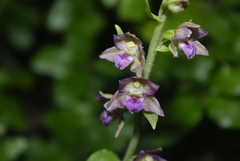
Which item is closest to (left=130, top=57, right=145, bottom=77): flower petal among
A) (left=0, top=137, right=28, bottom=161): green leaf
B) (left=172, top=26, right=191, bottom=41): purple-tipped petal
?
(left=172, top=26, right=191, bottom=41): purple-tipped petal

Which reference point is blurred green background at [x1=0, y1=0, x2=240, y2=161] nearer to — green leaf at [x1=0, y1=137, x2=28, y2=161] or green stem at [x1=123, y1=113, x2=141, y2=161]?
green leaf at [x1=0, y1=137, x2=28, y2=161]

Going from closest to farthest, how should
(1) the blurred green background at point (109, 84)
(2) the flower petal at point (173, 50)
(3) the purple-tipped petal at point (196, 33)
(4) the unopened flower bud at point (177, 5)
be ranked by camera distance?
(4) the unopened flower bud at point (177, 5) → (2) the flower petal at point (173, 50) → (3) the purple-tipped petal at point (196, 33) → (1) the blurred green background at point (109, 84)

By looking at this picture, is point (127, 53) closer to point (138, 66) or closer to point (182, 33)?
point (138, 66)

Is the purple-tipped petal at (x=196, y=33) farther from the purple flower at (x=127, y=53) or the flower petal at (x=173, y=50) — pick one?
the purple flower at (x=127, y=53)

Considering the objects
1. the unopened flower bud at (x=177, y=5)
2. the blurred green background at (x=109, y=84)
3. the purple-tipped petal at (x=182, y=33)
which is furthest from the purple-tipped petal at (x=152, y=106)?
the blurred green background at (x=109, y=84)

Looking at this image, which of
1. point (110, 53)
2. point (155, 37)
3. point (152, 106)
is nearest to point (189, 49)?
point (155, 37)

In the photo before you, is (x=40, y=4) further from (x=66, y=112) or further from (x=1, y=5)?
(x=66, y=112)

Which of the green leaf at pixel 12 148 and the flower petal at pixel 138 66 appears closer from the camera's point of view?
the flower petal at pixel 138 66
